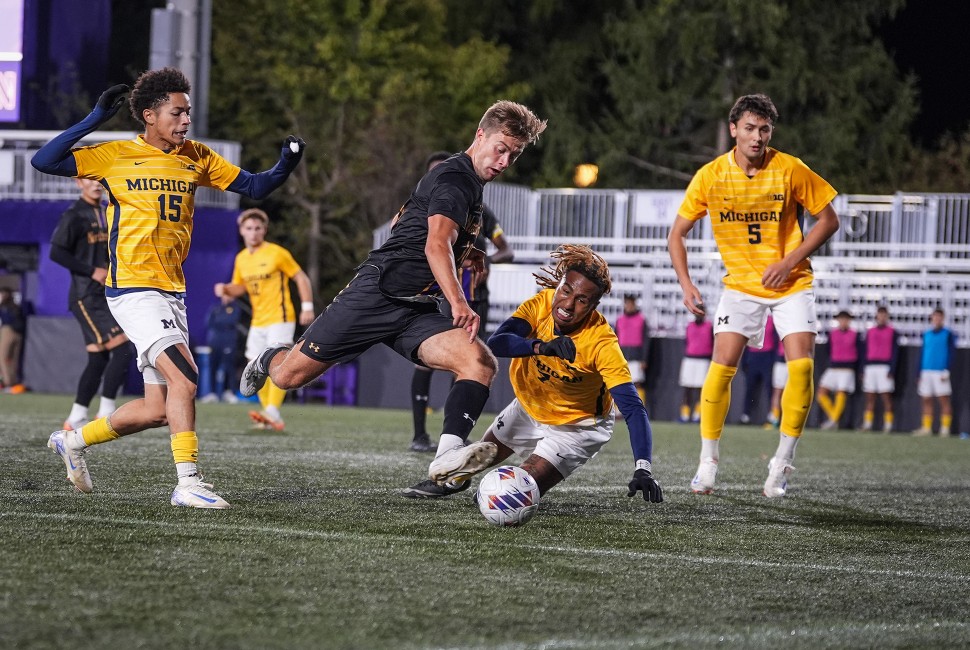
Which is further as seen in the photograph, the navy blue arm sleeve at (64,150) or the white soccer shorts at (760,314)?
the white soccer shorts at (760,314)

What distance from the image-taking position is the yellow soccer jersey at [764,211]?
7.43m

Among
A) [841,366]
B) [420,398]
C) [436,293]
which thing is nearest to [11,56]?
[420,398]

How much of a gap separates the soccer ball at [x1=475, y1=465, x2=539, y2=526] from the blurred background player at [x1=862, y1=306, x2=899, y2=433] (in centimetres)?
1410

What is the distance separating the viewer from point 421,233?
598 centimetres

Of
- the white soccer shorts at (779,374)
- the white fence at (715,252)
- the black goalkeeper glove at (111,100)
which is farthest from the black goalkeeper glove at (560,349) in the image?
Result: the white fence at (715,252)

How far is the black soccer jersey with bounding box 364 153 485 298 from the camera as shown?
5824 mm

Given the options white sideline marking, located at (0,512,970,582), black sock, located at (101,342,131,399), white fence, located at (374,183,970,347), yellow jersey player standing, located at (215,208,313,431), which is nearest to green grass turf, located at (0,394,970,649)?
white sideline marking, located at (0,512,970,582)

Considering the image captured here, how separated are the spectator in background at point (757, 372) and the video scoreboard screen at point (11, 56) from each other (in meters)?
11.2

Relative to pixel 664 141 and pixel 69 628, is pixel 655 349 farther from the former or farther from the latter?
pixel 664 141

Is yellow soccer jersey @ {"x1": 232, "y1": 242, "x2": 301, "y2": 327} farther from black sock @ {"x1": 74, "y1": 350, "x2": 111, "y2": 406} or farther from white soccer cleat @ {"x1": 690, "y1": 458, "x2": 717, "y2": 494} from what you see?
white soccer cleat @ {"x1": 690, "y1": 458, "x2": 717, "y2": 494}

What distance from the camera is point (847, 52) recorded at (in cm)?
3759

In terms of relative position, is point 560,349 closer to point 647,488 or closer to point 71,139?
point 647,488

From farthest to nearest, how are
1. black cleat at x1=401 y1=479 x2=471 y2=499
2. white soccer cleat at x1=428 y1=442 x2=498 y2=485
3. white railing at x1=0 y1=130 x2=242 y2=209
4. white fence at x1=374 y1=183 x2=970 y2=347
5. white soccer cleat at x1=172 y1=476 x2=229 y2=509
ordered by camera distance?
white railing at x1=0 y1=130 x2=242 y2=209 → white fence at x1=374 y1=183 x2=970 y2=347 → black cleat at x1=401 y1=479 x2=471 y2=499 → white soccer cleat at x1=172 y1=476 x2=229 y2=509 → white soccer cleat at x1=428 y1=442 x2=498 y2=485

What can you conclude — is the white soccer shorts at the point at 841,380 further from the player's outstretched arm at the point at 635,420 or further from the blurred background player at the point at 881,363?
the player's outstretched arm at the point at 635,420
